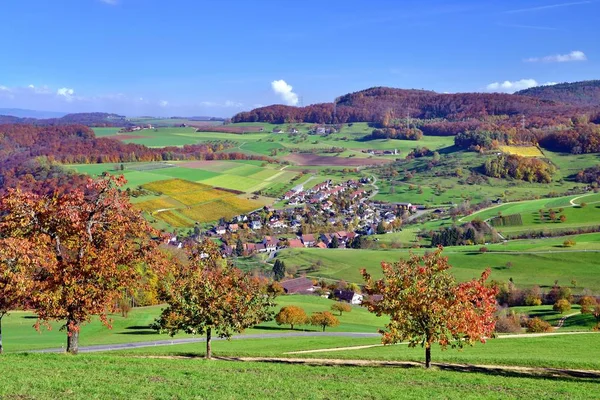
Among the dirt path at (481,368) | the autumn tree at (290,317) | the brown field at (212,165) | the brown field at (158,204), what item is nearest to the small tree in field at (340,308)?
the autumn tree at (290,317)

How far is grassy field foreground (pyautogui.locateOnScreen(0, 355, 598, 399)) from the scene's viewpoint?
17703 mm

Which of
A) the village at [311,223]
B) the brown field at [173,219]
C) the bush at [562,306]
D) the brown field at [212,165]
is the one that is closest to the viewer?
the bush at [562,306]

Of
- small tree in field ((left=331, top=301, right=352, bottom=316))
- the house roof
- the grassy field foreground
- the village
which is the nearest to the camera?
the grassy field foreground

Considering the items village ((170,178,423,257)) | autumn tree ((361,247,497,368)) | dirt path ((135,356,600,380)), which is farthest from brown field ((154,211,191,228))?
autumn tree ((361,247,497,368))

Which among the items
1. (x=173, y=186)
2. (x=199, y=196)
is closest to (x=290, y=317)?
(x=199, y=196)

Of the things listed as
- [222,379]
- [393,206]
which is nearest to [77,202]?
[222,379]

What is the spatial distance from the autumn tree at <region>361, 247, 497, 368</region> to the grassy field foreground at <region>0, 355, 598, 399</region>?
1800 millimetres

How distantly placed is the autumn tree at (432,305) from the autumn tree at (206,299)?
7509mm

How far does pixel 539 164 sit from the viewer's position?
7126 inches

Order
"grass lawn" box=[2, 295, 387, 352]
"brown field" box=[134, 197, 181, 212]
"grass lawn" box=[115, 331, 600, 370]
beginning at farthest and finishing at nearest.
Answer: "brown field" box=[134, 197, 181, 212]
"grass lawn" box=[2, 295, 387, 352]
"grass lawn" box=[115, 331, 600, 370]

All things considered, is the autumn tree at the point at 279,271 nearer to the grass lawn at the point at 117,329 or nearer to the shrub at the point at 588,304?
the grass lawn at the point at 117,329

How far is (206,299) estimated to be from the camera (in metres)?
29.1

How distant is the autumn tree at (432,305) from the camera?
2559cm

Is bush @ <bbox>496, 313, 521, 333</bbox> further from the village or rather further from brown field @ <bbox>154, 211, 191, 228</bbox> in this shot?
brown field @ <bbox>154, 211, 191, 228</bbox>
